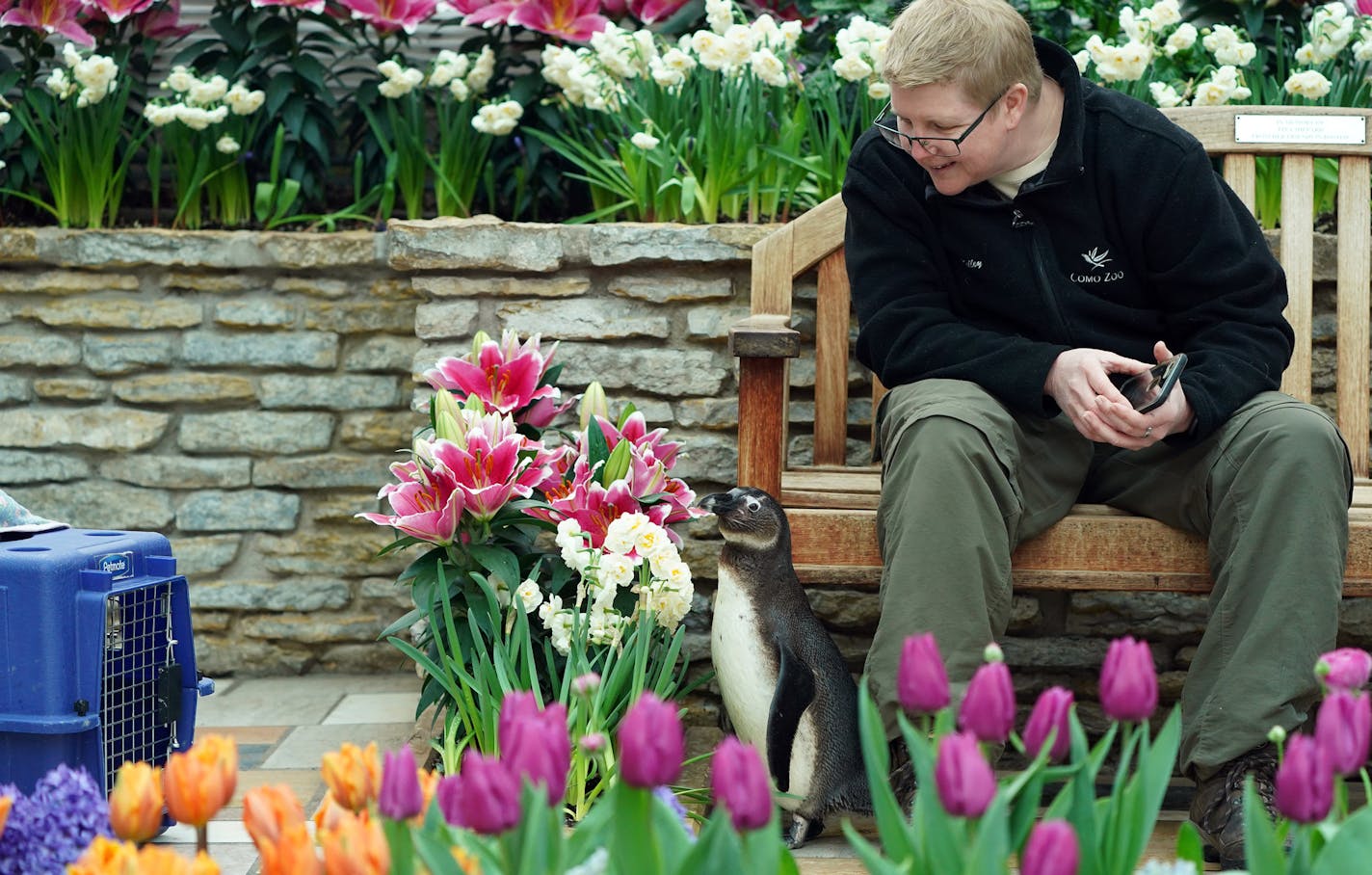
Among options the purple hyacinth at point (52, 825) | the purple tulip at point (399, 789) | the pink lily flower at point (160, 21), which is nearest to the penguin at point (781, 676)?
the purple hyacinth at point (52, 825)

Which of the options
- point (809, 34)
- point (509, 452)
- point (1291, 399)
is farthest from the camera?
point (809, 34)

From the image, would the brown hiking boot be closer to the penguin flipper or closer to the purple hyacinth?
the penguin flipper

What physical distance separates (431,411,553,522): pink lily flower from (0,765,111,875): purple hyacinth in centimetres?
91

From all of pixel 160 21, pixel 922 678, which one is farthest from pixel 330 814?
pixel 160 21

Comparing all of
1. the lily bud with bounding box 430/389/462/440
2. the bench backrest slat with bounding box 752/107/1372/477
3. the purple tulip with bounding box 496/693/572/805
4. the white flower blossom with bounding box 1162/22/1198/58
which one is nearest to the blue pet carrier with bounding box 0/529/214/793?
the lily bud with bounding box 430/389/462/440

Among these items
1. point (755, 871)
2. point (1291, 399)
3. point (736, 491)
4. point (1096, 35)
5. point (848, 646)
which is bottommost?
point (848, 646)

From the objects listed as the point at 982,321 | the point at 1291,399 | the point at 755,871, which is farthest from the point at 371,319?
the point at 755,871

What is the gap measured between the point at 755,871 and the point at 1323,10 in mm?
2581

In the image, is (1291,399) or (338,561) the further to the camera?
(338,561)

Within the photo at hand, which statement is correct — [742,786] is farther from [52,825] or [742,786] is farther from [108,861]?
[52,825]

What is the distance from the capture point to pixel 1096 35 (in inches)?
110

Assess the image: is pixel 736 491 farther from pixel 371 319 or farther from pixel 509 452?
pixel 371 319

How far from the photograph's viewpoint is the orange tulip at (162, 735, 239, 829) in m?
0.93

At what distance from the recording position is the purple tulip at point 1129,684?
92 centimetres
